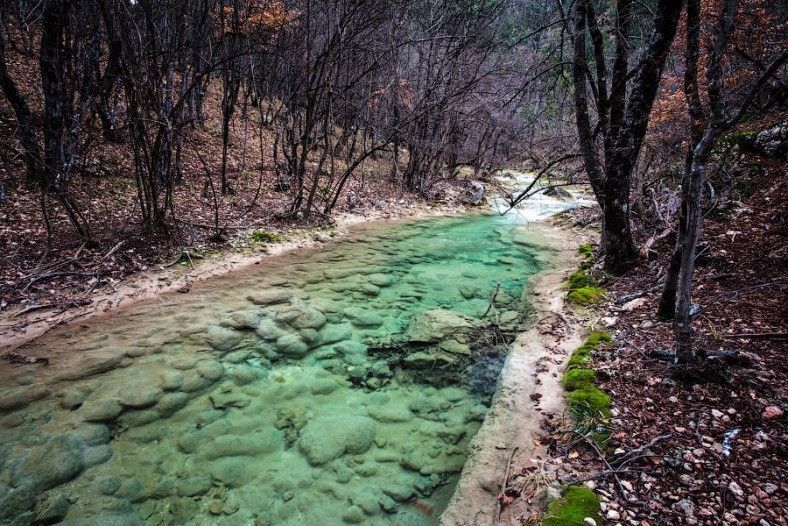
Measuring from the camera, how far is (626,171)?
576 cm

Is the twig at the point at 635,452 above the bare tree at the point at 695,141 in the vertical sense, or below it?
below

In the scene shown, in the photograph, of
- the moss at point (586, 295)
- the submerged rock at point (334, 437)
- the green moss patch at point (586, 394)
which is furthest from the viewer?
the moss at point (586, 295)

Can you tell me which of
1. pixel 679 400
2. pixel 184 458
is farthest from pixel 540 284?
pixel 184 458

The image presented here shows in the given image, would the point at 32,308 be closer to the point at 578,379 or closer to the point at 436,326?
the point at 436,326

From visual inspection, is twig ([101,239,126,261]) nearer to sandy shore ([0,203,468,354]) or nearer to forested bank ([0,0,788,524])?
forested bank ([0,0,788,524])

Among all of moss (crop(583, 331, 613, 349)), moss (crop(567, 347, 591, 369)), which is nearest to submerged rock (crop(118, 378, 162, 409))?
moss (crop(567, 347, 591, 369))

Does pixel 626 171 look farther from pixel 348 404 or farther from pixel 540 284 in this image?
pixel 348 404

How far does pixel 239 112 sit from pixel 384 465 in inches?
726

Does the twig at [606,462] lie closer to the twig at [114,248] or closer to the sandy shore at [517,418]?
the sandy shore at [517,418]

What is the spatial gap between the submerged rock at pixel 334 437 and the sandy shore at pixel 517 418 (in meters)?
1.07

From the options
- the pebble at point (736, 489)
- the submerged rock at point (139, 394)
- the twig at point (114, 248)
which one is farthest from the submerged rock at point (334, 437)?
the twig at point (114, 248)

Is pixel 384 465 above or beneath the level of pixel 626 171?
beneath

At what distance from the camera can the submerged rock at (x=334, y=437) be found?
12.1 ft

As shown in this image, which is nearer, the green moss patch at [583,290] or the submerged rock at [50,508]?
the submerged rock at [50,508]
